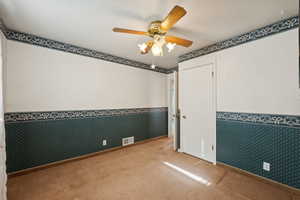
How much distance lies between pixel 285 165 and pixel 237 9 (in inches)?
83.6

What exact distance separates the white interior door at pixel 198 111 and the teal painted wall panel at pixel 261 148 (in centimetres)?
19

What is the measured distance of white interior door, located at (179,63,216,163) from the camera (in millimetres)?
2504

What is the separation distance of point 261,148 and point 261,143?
73mm

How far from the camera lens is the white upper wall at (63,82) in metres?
2.04

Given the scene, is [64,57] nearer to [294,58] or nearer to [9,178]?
[9,178]

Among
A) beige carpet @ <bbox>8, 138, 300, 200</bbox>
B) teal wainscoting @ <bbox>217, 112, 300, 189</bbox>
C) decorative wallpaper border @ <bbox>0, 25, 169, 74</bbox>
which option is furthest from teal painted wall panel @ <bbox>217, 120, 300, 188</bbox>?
decorative wallpaper border @ <bbox>0, 25, 169, 74</bbox>

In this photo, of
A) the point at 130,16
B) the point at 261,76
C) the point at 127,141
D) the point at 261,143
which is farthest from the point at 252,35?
the point at 127,141

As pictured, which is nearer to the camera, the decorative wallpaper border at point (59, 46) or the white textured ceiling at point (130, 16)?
the white textured ceiling at point (130, 16)

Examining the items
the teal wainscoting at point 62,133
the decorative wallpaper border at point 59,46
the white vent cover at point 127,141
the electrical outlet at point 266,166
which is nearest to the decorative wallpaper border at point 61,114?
the teal wainscoting at point 62,133

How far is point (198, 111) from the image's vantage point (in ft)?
8.84

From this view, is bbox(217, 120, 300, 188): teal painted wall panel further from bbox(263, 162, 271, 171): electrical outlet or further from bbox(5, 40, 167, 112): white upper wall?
bbox(5, 40, 167, 112): white upper wall

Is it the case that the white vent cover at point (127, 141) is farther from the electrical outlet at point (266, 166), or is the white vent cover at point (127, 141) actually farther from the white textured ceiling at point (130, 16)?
the electrical outlet at point (266, 166)

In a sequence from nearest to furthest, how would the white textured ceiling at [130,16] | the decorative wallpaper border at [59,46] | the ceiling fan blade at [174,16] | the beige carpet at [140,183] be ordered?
the ceiling fan blade at [174,16], the white textured ceiling at [130,16], the beige carpet at [140,183], the decorative wallpaper border at [59,46]

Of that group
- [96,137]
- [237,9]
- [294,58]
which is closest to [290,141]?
[294,58]
